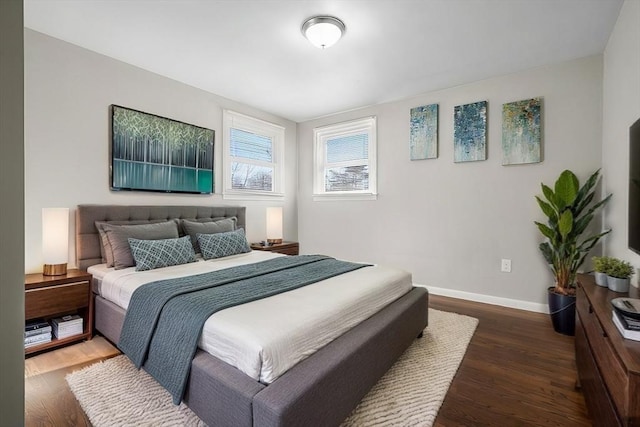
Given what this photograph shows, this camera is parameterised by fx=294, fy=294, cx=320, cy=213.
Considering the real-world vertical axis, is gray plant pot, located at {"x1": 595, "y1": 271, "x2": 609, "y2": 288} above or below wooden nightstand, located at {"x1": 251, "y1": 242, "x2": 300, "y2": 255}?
above

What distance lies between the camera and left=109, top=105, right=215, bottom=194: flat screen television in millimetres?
2928

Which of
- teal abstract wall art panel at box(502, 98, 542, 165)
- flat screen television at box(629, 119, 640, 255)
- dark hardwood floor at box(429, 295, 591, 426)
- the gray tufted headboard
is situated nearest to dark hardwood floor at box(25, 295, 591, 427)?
dark hardwood floor at box(429, 295, 591, 426)

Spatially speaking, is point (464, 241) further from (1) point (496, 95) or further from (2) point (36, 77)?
(2) point (36, 77)

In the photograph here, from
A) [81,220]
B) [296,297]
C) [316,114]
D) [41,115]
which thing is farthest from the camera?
[316,114]

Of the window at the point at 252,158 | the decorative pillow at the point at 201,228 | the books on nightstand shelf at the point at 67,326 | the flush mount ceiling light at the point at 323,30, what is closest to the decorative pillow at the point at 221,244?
the decorative pillow at the point at 201,228

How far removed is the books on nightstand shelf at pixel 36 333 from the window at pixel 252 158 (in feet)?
7.22

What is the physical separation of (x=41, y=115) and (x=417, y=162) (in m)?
3.84

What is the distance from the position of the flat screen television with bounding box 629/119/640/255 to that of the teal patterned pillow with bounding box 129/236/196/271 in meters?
3.23

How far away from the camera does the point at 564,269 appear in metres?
2.66

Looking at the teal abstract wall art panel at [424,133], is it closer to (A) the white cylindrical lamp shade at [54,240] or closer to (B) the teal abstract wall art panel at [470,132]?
(B) the teal abstract wall art panel at [470,132]

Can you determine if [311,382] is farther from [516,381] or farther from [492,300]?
[492,300]

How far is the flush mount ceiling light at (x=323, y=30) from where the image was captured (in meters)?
2.26

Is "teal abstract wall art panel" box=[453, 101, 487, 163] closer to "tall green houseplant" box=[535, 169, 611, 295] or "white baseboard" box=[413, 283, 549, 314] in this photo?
"tall green houseplant" box=[535, 169, 611, 295]

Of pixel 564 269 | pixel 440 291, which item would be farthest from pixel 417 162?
pixel 564 269
